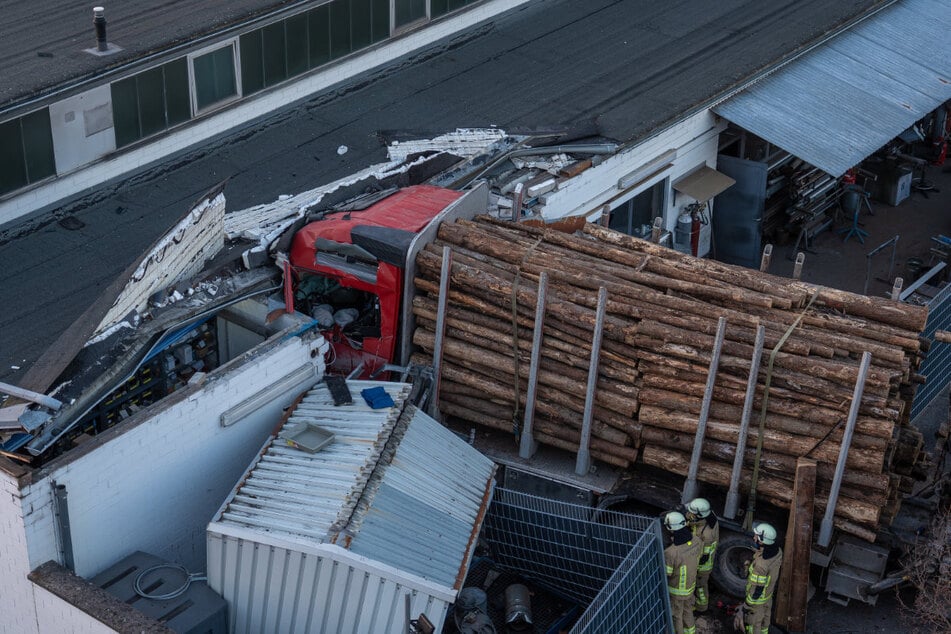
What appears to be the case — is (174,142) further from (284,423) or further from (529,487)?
(529,487)

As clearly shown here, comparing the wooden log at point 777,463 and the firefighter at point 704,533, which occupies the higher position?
the wooden log at point 777,463

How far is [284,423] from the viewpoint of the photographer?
1562 centimetres

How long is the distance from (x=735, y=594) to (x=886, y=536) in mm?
1993

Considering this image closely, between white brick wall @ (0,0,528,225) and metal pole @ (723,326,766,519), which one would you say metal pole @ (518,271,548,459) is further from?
white brick wall @ (0,0,528,225)

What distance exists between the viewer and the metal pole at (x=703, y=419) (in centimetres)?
1563

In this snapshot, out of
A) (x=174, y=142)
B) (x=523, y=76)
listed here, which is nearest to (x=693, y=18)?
(x=523, y=76)

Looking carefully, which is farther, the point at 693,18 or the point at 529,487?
the point at 693,18

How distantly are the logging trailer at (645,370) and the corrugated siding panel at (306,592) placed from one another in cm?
354

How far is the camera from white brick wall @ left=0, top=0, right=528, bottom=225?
18938 millimetres

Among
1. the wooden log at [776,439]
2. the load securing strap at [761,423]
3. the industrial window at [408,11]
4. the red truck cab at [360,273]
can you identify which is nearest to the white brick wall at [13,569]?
the red truck cab at [360,273]

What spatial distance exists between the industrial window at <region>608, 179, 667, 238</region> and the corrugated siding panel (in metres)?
9.77

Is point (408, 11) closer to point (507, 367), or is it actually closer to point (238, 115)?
point (238, 115)

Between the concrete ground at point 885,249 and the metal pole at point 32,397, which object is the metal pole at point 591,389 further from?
the metal pole at point 32,397

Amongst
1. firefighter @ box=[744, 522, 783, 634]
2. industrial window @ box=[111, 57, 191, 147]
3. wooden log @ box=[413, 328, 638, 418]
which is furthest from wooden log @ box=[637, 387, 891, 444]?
industrial window @ box=[111, 57, 191, 147]
